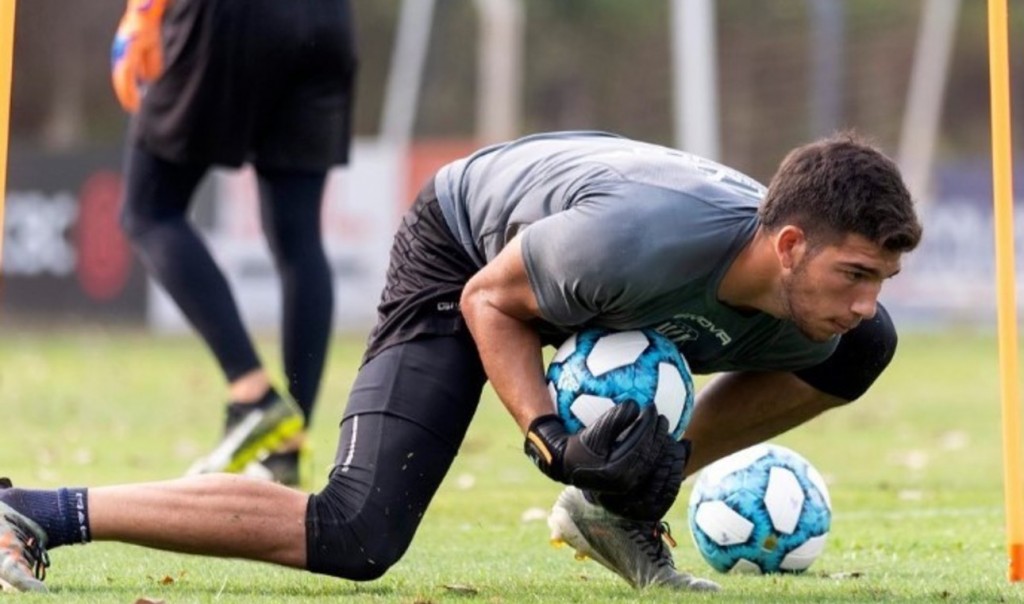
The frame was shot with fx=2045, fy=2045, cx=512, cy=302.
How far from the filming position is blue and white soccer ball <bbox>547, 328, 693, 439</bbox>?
196 inches

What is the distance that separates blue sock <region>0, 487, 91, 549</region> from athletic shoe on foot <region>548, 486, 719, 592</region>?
1284 mm

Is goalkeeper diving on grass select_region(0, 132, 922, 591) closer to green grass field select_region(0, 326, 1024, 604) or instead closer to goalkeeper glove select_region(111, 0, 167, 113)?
green grass field select_region(0, 326, 1024, 604)

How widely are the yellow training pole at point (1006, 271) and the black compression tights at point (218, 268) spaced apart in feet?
10.1

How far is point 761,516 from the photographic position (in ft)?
18.4

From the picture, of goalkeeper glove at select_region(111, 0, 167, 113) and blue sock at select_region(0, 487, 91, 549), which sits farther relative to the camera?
goalkeeper glove at select_region(111, 0, 167, 113)

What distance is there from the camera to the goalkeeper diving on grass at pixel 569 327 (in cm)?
480

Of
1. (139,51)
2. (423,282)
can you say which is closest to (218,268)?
(139,51)

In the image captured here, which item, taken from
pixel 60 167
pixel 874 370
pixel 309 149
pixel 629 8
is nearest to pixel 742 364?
pixel 874 370

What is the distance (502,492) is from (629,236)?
138 inches

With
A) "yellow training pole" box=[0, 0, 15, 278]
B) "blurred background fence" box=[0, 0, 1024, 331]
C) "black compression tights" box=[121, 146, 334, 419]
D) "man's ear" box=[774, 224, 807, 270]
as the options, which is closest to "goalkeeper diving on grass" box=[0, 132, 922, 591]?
"man's ear" box=[774, 224, 807, 270]

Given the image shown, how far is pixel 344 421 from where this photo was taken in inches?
213

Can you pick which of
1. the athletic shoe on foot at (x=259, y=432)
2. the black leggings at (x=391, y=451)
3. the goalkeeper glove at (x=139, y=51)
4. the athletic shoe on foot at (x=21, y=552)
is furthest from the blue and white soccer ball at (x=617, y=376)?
the goalkeeper glove at (x=139, y=51)

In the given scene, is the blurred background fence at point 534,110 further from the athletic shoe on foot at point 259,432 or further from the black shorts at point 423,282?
the black shorts at point 423,282

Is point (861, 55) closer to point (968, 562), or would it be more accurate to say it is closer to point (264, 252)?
point (264, 252)
